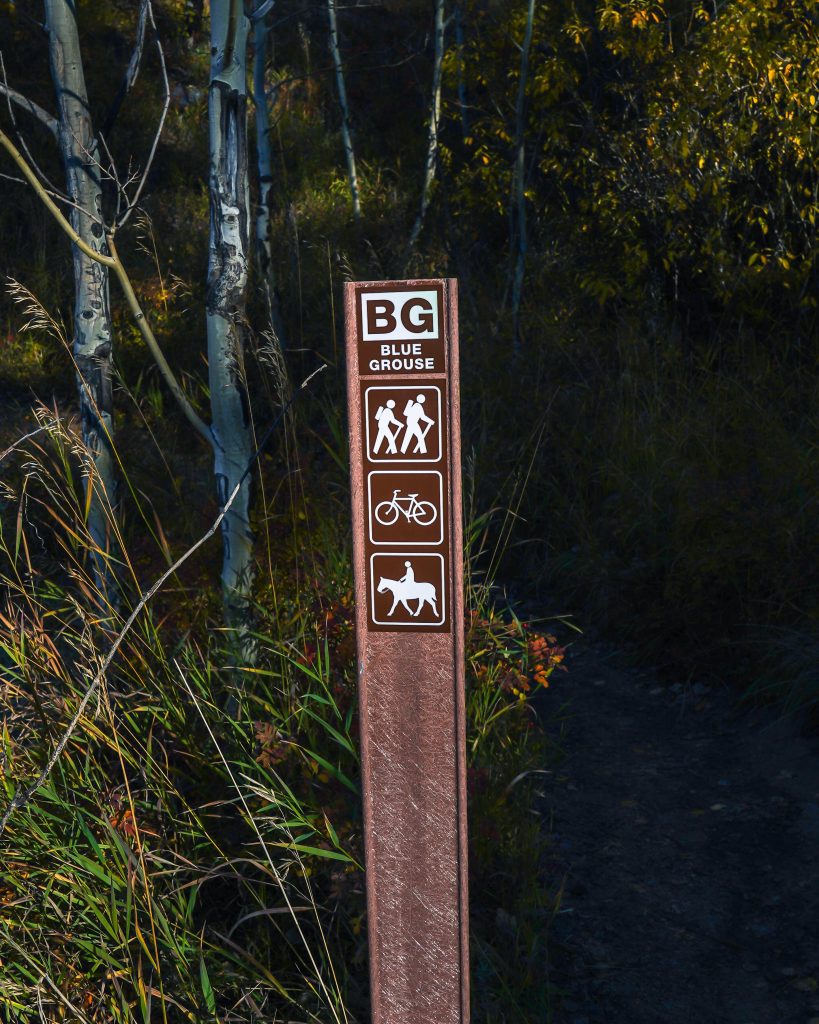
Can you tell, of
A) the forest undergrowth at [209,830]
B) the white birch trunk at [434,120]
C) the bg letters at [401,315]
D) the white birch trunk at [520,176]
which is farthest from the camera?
the white birch trunk at [434,120]

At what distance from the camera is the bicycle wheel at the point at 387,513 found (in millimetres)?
1870

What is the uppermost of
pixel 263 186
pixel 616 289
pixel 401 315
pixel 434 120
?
pixel 434 120

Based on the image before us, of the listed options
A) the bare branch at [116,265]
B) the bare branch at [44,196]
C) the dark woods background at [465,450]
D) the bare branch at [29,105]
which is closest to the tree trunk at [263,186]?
the dark woods background at [465,450]

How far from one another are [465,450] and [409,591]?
406 cm

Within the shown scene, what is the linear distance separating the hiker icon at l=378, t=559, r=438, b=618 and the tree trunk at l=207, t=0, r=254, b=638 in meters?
1.43

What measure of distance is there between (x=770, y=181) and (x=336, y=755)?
5140mm

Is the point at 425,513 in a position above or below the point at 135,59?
below

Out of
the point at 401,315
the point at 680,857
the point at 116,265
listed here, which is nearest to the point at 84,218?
the point at 116,265

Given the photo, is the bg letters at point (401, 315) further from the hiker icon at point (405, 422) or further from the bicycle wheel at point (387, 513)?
the bicycle wheel at point (387, 513)

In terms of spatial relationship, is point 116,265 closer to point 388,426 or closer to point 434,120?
point 388,426

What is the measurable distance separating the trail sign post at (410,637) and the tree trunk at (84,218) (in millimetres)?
1933

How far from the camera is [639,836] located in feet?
11.7

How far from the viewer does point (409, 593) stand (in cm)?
188

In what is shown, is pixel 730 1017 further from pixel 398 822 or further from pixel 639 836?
pixel 398 822
